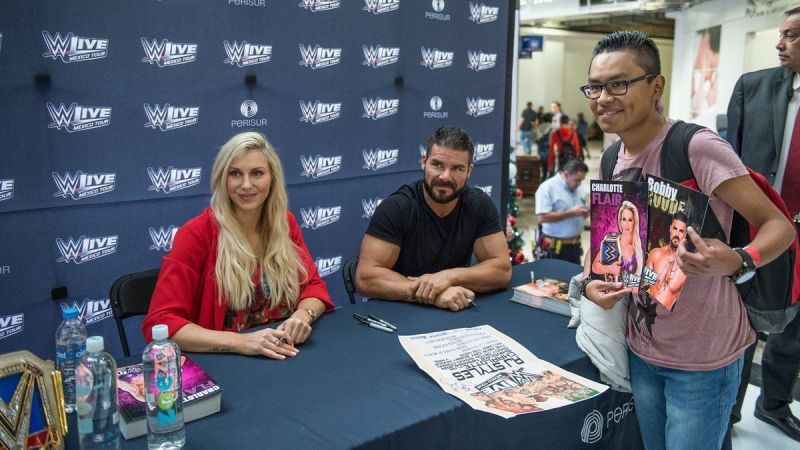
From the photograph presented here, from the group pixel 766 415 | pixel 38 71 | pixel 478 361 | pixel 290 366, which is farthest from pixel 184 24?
pixel 766 415

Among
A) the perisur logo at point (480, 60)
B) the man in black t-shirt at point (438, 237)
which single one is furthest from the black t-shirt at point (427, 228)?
the perisur logo at point (480, 60)

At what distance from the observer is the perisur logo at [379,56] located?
3.93m

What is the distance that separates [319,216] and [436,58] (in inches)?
59.0

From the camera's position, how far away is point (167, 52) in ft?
10.2

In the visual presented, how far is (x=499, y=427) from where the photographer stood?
1.62 m

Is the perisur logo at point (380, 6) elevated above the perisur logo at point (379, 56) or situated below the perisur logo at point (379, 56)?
above

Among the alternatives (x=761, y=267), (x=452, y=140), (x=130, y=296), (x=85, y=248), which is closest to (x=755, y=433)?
(x=761, y=267)

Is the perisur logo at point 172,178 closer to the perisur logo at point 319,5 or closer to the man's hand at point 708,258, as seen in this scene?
the perisur logo at point 319,5

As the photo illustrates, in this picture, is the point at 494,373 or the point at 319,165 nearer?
the point at 494,373

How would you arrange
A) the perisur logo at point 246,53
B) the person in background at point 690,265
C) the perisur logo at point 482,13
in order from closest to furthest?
the person in background at point 690,265, the perisur logo at point 246,53, the perisur logo at point 482,13

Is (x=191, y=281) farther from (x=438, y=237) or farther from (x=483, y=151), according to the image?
(x=483, y=151)

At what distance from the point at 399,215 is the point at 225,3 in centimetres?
170

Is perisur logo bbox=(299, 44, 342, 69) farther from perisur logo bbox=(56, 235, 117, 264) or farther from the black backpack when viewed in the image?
the black backpack

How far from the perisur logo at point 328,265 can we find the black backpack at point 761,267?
9.26ft
